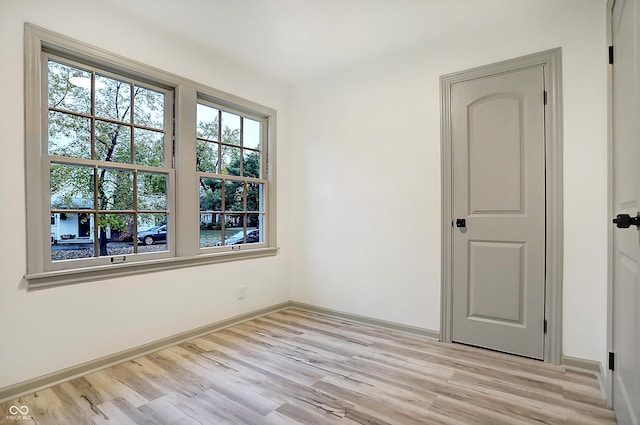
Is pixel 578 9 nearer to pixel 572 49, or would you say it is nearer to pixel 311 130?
pixel 572 49

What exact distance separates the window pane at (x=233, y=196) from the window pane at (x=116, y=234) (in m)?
0.91

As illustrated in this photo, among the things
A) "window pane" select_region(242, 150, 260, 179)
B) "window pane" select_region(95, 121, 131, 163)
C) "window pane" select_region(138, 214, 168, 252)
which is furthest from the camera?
"window pane" select_region(242, 150, 260, 179)

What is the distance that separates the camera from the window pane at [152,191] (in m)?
2.66

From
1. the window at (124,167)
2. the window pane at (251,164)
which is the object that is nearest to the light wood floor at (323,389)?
the window at (124,167)

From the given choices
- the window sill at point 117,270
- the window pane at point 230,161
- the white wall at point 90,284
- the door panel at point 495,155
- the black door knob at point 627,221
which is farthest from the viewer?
the window pane at point 230,161

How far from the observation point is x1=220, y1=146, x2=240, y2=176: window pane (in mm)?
3295

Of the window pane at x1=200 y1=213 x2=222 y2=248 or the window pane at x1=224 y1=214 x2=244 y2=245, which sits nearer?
the window pane at x1=200 y1=213 x2=222 y2=248

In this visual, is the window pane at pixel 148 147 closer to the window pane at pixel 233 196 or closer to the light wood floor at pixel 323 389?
the window pane at pixel 233 196

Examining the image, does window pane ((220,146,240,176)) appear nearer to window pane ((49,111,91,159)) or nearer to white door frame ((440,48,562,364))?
window pane ((49,111,91,159))

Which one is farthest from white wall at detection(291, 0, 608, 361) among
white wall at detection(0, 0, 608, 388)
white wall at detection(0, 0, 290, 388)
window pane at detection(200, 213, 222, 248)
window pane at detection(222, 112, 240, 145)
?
window pane at detection(200, 213, 222, 248)

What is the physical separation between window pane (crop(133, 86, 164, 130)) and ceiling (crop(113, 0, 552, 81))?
0.53 metres

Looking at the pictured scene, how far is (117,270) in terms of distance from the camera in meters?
2.44

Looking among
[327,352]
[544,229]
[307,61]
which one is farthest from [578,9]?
[327,352]

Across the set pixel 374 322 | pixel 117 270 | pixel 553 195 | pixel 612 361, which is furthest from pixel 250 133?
pixel 612 361
